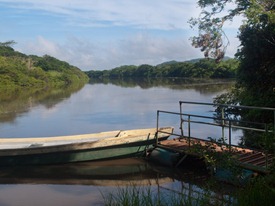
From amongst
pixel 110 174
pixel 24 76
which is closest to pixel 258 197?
pixel 110 174

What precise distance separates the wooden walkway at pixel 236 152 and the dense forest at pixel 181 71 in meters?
31.9

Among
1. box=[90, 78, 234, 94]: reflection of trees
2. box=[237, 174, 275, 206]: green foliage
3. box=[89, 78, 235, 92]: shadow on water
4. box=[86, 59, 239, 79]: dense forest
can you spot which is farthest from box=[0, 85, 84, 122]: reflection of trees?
box=[86, 59, 239, 79]: dense forest

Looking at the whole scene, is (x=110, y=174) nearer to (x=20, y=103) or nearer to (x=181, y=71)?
(x=20, y=103)

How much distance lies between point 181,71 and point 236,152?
9994cm

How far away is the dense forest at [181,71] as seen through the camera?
79.3 meters

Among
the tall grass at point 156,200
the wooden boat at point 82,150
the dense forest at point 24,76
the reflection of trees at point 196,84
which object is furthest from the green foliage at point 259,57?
the dense forest at point 24,76

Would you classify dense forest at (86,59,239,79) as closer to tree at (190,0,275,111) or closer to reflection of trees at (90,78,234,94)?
reflection of trees at (90,78,234,94)

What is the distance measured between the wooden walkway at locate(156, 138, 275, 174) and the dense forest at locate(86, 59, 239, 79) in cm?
3195

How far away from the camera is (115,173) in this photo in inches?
373

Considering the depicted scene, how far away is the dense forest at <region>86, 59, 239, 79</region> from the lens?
79312mm

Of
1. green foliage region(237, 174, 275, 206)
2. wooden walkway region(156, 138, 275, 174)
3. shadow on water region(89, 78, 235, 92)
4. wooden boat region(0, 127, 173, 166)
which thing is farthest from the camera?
shadow on water region(89, 78, 235, 92)

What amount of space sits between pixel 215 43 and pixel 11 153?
1281 centimetres

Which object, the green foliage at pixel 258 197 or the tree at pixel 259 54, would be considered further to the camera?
the tree at pixel 259 54

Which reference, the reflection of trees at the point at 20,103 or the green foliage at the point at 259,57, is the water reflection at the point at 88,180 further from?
the reflection of trees at the point at 20,103
